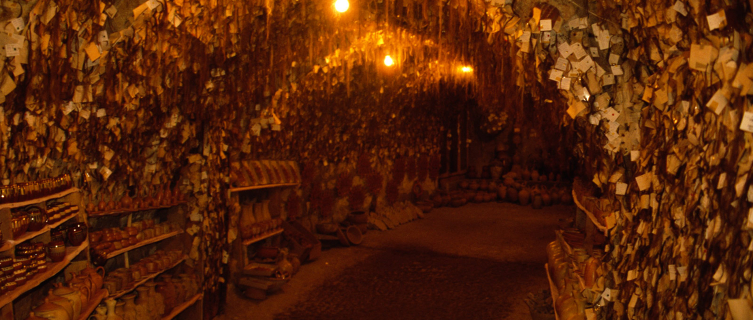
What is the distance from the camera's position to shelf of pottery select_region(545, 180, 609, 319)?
271 centimetres

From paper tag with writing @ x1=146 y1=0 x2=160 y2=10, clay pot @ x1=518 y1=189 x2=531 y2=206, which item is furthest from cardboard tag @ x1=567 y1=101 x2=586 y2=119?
clay pot @ x1=518 y1=189 x2=531 y2=206

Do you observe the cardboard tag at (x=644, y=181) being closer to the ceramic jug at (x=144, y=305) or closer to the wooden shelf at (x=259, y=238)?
the ceramic jug at (x=144, y=305)

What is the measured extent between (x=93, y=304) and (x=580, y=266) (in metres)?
2.97

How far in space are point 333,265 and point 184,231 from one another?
2.33m

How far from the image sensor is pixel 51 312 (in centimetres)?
269

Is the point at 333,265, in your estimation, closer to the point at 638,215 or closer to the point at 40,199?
the point at 40,199

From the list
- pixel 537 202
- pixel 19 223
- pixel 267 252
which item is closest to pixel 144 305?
pixel 19 223

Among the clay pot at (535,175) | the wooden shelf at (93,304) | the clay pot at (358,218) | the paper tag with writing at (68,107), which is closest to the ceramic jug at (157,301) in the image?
the wooden shelf at (93,304)

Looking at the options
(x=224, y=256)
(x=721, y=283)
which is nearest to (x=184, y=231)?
(x=224, y=256)

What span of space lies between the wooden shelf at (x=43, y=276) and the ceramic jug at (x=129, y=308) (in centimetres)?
47

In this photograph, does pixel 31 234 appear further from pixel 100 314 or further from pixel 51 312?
pixel 100 314

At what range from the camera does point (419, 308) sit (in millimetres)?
5117

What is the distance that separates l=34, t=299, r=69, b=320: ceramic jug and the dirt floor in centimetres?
222

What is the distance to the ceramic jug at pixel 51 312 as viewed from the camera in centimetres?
269
